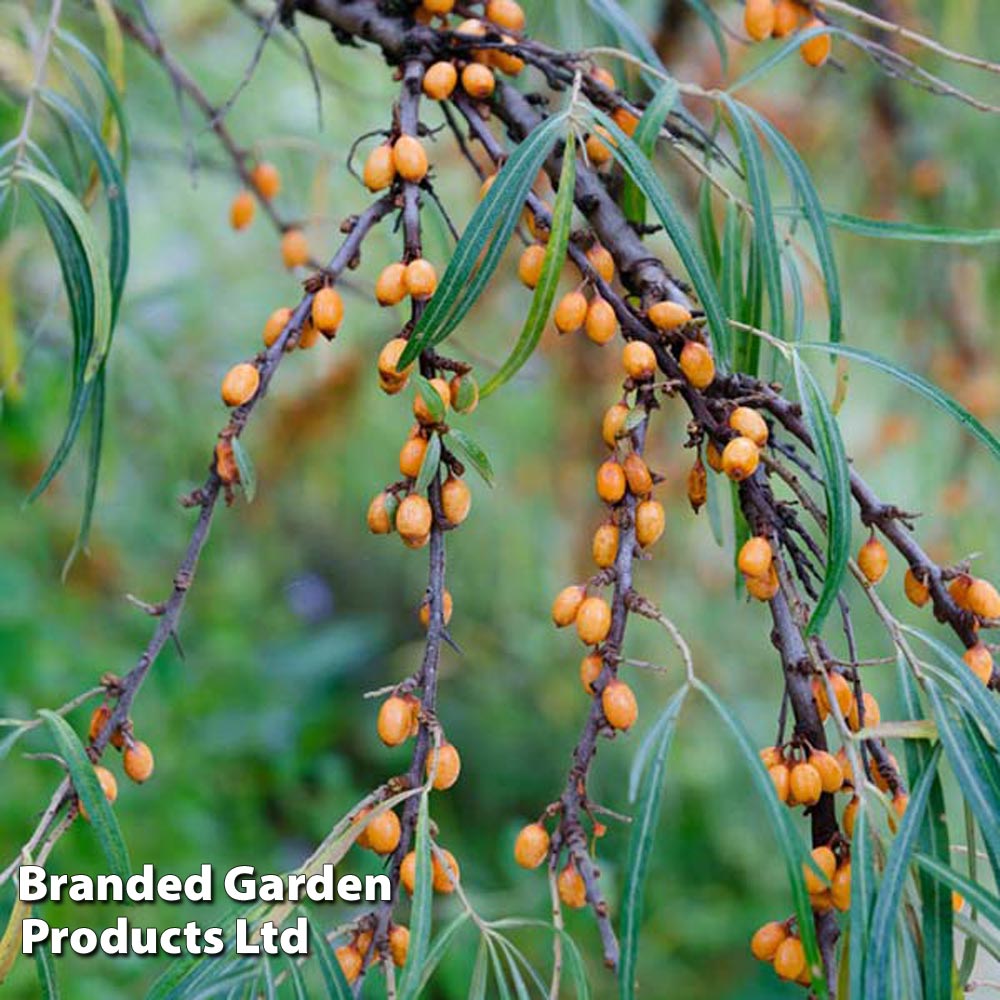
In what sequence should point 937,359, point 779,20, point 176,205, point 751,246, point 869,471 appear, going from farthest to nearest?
point 176,205
point 869,471
point 937,359
point 779,20
point 751,246

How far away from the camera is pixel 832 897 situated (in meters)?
0.49

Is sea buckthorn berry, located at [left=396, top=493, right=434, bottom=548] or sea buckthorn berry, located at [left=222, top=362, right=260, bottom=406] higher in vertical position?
sea buckthorn berry, located at [left=222, top=362, right=260, bottom=406]

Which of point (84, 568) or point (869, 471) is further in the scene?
point (84, 568)

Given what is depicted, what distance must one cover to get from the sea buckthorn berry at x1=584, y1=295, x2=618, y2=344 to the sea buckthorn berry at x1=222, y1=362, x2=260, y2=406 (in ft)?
0.47

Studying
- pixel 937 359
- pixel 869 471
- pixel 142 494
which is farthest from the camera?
pixel 142 494

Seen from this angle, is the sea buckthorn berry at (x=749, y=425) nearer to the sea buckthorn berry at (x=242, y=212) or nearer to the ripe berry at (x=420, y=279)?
the ripe berry at (x=420, y=279)

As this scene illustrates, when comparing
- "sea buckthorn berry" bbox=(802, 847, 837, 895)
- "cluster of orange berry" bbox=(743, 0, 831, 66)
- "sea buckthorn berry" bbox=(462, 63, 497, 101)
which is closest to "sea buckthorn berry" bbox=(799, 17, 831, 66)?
"cluster of orange berry" bbox=(743, 0, 831, 66)

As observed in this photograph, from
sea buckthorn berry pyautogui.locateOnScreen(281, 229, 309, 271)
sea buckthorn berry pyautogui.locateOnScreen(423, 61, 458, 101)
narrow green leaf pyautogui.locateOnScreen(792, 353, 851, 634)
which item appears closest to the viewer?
narrow green leaf pyautogui.locateOnScreen(792, 353, 851, 634)

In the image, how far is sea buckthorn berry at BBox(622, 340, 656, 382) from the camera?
52 centimetres

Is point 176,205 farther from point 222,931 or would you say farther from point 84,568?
point 222,931

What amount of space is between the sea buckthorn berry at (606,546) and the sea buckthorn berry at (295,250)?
46 cm

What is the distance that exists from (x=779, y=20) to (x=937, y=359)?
112 cm

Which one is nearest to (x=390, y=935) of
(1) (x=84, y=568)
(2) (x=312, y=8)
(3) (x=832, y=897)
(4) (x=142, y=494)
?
(3) (x=832, y=897)

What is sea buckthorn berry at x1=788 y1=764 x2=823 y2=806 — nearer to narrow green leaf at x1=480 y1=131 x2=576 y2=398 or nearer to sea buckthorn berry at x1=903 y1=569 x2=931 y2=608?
sea buckthorn berry at x1=903 y1=569 x2=931 y2=608
